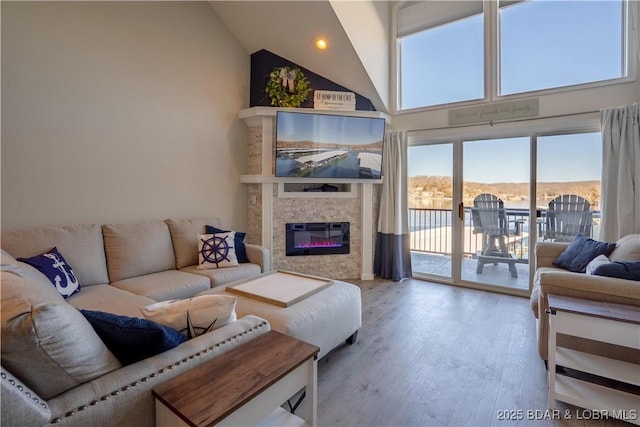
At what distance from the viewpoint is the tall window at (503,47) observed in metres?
3.30

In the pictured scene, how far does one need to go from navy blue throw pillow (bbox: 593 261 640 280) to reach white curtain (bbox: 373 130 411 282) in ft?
7.74

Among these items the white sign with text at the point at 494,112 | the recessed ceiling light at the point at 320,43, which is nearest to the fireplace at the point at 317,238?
the white sign with text at the point at 494,112

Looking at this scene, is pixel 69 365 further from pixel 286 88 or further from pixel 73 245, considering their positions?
pixel 286 88

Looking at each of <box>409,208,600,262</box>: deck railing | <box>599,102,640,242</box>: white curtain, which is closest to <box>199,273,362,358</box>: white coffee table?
<box>409,208,600,262</box>: deck railing

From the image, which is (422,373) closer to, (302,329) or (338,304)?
(338,304)

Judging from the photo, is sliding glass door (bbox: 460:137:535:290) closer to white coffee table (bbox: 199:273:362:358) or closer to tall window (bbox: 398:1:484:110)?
tall window (bbox: 398:1:484:110)

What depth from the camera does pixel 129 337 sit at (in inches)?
43.2

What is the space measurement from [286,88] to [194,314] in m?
3.43

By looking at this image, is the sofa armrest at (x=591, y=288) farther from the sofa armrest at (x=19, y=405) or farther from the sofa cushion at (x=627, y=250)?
the sofa armrest at (x=19, y=405)

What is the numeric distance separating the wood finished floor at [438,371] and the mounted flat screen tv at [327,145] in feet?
5.93

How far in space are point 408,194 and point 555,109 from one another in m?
1.88

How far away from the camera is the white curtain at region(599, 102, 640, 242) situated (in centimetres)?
302

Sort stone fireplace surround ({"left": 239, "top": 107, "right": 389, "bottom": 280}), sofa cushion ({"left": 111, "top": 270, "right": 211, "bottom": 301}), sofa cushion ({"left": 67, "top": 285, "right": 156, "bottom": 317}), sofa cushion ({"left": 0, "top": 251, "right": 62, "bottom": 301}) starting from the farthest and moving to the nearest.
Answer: stone fireplace surround ({"left": 239, "top": 107, "right": 389, "bottom": 280}), sofa cushion ({"left": 111, "top": 270, "right": 211, "bottom": 301}), sofa cushion ({"left": 67, "top": 285, "right": 156, "bottom": 317}), sofa cushion ({"left": 0, "top": 251, "right": 62, "bottom": 301})

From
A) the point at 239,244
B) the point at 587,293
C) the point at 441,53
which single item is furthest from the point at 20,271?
the point at 441,53
